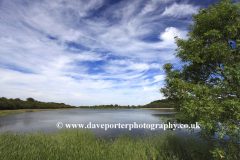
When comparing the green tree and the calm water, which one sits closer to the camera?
the green tree

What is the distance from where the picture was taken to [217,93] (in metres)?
5.62

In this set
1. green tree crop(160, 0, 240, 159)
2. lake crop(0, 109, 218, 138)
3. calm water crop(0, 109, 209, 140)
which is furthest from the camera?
calm water crop(0, 109, 209, 140)

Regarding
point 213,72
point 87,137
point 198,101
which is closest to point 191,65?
point 213,72

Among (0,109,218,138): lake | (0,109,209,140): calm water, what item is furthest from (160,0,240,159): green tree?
(0,109,209,140): calm water

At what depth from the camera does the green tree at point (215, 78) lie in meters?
5.10

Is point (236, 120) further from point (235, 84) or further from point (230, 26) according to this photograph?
point (230, 26)

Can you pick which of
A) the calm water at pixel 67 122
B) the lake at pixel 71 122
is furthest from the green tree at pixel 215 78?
the calm water at pixel 67 122

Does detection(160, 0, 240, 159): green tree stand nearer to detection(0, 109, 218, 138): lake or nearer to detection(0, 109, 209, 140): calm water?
detection(0, 109, 218, 138): lake

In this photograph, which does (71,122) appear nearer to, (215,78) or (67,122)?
(67,122)

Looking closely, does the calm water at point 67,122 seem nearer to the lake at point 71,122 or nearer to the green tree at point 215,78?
the lake at point 71,122

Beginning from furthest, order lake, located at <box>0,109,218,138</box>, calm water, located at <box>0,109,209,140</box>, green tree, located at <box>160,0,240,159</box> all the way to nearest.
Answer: calm water, located at <box>0,109,209,140</box>
lake, located at <box>0,109,218,138</box>
green tree, located at <box>160,0,240,159</box>

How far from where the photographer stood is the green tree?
510 centimetres

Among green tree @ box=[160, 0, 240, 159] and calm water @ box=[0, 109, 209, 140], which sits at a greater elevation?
green tree @ box=[160, 0, 240, 159]

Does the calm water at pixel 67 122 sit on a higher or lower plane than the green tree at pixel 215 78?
lower
